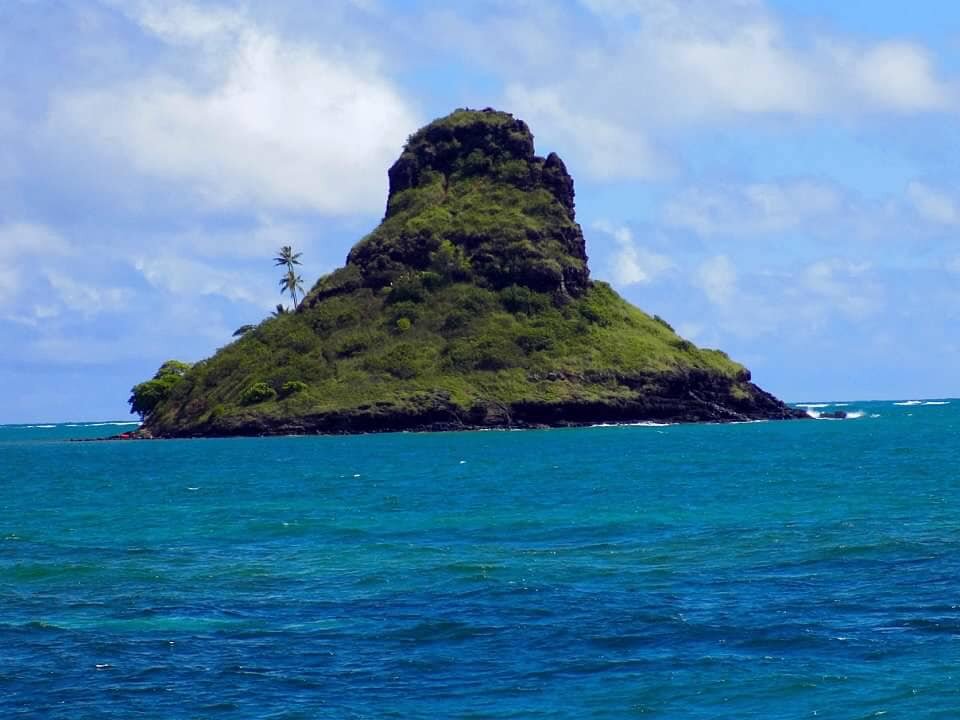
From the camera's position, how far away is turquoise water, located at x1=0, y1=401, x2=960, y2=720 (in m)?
26.4

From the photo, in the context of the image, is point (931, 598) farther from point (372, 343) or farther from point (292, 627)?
point (372, 343)

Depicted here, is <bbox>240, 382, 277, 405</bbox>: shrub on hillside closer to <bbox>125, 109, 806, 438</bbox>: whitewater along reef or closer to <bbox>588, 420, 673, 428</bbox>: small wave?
<bbox>125, 109, 806, 438</bbox>: whitewater along reef

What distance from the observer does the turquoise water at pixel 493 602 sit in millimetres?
26359

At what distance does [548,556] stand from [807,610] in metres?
13.2

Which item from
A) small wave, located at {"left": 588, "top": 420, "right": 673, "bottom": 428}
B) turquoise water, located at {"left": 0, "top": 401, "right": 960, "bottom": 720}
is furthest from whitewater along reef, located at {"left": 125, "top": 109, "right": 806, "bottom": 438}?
turquoise water, located at {"left": 0, "top": 401, "right": 960, "bottom": 720}

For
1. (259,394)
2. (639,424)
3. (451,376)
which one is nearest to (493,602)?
(451,376)

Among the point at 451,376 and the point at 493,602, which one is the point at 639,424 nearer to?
the point at 451,376

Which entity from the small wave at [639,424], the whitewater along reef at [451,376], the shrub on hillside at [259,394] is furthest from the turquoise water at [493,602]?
the small wave at [639,424]

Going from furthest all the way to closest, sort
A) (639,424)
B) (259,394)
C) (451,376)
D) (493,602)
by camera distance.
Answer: (639,424)
(451,376)
(259,394)
(493,602)

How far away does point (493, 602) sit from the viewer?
35.8 meters

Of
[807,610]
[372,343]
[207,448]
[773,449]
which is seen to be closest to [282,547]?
[807,610]

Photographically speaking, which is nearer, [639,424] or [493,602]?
[493,602]

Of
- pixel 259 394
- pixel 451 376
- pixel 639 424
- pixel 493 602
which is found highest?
pixel 451 376

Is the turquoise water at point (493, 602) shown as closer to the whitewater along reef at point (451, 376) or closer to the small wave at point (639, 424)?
the whitewater along reef at point (451, 376)
